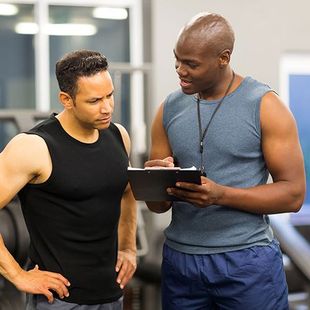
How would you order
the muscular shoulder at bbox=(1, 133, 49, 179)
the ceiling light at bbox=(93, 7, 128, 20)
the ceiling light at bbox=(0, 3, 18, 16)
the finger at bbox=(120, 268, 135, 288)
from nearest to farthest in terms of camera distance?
1. the muscular shoulder at bbox=(1, 133, 49, 179)
2. the finger at bbox=(120, 268, 135, 288)
3. the ceiling light at bbox=(0, 3, 18, 16)
4. the ceiling light at bbox=(93, 7, 128, 20)

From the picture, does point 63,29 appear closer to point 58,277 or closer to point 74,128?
point 74,128

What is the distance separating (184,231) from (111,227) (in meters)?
0.21

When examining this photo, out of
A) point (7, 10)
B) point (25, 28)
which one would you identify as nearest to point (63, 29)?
point (25, 28)

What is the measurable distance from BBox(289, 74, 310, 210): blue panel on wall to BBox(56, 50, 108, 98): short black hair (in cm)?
368

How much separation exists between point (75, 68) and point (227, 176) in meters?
0.48

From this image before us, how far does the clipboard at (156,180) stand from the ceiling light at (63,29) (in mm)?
3404

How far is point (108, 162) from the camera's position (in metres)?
1.69

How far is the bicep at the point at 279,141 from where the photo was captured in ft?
5.49

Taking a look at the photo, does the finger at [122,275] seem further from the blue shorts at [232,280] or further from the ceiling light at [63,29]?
the ceiling light at [63,29]

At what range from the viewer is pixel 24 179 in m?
1.56

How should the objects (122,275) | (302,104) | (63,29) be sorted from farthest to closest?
(302,104) < (63,29) < (122,275)

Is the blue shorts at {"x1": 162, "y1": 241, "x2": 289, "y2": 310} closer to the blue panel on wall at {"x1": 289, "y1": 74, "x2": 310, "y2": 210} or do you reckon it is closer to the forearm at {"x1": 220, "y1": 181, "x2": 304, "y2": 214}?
the forearm at {"x1": 220, "y1": 181, "x2": 304, "y2": 214}

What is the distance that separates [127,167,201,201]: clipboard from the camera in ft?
5.25

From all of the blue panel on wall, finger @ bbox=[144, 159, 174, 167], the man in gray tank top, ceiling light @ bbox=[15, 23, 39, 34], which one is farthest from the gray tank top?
the blue panel on wall
